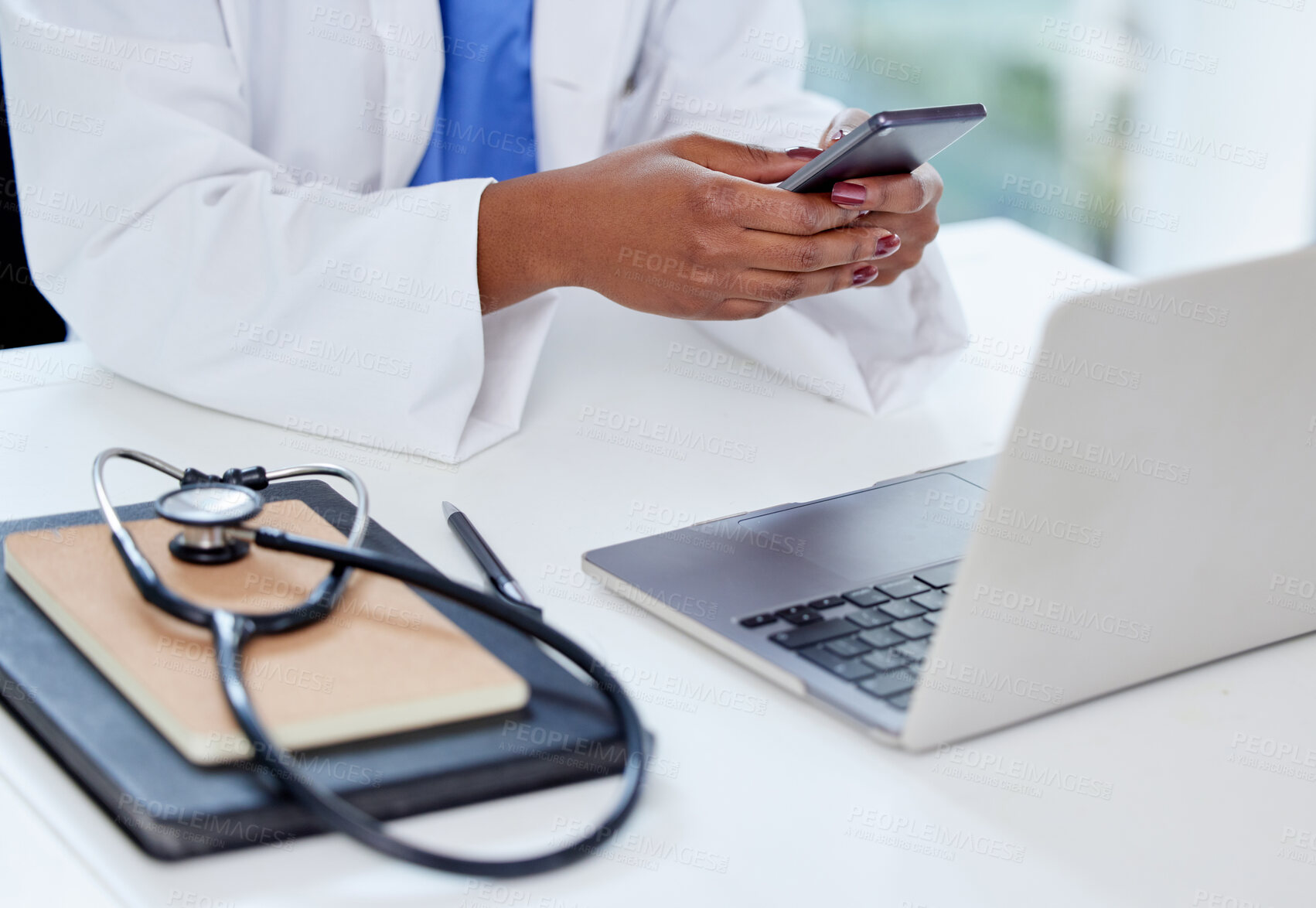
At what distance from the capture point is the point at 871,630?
0.57 metres

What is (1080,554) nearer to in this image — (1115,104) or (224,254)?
(224,254)

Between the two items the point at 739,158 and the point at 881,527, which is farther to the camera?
the point at 739,158

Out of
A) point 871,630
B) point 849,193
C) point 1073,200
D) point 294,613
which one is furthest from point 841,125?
point 1073,200

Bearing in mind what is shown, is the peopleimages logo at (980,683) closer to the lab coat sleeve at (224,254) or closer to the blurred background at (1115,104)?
the lab coat sleeve at (224,254)

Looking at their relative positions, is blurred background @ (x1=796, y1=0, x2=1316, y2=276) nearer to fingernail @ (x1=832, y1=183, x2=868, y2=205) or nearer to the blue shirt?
the blue shirt

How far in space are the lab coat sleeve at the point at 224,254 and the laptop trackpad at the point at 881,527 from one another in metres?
0.23

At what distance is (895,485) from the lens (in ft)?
2.47

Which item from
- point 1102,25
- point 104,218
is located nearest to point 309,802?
point 104,218

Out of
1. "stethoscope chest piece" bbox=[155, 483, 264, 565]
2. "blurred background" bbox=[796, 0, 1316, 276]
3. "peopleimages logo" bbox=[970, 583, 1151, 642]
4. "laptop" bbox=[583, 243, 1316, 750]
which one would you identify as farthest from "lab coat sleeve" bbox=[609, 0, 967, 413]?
"blurred background" bbox=[796, 0, 1316, 276]

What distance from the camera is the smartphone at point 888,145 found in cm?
67

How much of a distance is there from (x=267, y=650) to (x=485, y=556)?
173 mm

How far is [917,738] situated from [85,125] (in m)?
0.66

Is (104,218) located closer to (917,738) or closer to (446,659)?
(446,659)

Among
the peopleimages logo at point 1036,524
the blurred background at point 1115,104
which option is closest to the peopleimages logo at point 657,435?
the peopleimages logo at point 1036,524
